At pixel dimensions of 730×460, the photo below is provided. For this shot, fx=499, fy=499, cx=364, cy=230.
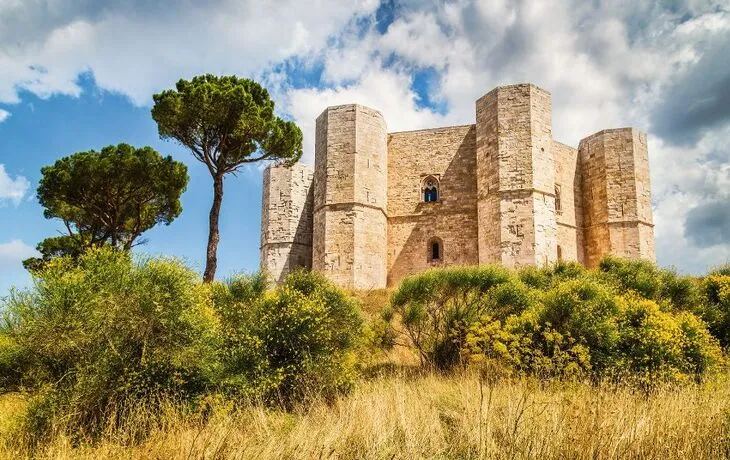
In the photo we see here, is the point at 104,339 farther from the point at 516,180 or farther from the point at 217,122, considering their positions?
the point at 516,180

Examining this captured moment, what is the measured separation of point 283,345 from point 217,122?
8421 mm

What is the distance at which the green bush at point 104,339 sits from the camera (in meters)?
5.59

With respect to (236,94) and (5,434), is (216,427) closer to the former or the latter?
(5,434)

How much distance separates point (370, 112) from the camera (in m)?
18.7

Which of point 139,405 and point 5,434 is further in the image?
point 139,405

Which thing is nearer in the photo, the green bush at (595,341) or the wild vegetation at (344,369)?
the wild vegetation at (344,369)

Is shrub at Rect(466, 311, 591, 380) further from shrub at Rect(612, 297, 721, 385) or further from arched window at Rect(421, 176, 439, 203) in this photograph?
arched window at Rect(421, 176, 439, 203)

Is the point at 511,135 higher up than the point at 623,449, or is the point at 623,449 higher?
the point at 511,135

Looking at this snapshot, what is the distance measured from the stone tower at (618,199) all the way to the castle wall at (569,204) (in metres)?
0.35

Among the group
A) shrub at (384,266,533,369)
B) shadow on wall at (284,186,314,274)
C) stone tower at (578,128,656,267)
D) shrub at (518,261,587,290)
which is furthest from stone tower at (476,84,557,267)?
shadow on wall at (284,186,314,274)

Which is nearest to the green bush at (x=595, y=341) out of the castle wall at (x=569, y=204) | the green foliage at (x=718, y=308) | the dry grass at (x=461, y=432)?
the dry grass at (x=461, y=432)

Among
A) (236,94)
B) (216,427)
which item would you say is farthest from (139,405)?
(236,94)

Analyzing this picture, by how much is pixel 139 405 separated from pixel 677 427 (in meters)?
5.38

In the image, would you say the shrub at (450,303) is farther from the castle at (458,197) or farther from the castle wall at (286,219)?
the castle wall at (286,219)
